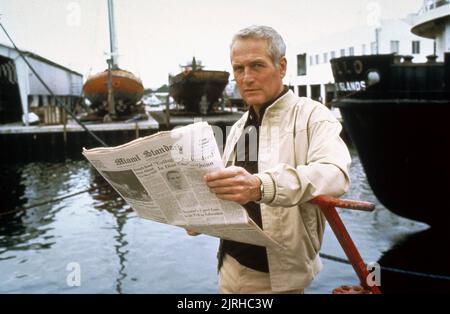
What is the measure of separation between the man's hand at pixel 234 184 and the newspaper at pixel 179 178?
4 cm

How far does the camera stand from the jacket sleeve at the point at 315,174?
5.04 ft

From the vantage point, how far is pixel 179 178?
1.65m

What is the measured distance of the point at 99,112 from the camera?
25.6m

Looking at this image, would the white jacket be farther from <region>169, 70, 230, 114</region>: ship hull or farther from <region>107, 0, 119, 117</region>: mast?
<region>169, 70, 230, 114</region>: ship hull

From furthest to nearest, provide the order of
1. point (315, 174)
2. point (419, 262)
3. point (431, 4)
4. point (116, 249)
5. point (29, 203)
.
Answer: point (29, 203) → point (431, 4) → point (116, 249) → point (419, 262) → point (315, 174)

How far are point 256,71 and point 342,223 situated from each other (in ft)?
2.48

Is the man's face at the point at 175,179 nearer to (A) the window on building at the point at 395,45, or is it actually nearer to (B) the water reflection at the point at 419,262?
(B) the water reflection at the point at 419,262

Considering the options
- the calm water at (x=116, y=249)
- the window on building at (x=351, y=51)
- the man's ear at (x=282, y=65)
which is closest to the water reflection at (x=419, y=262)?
the calm water at (x=116, y=249)

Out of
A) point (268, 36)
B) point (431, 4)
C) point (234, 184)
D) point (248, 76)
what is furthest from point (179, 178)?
point (431, 4)

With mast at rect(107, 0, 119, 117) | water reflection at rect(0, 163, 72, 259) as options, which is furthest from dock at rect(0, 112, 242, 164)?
mast at rect(107, 0, 119, 117)

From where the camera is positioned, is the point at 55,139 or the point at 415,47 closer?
the point at 55,139

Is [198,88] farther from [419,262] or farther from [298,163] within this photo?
[298,163]
